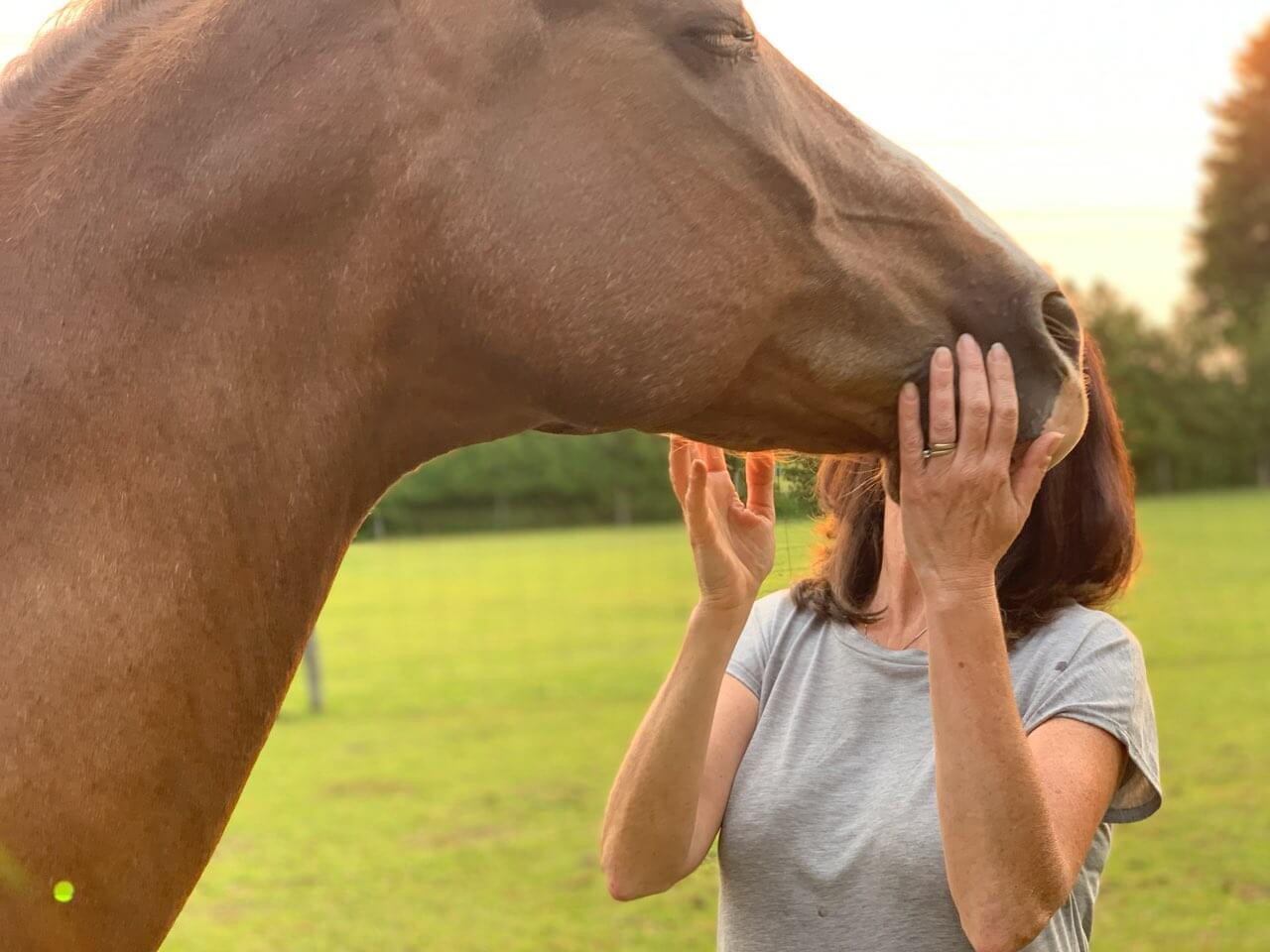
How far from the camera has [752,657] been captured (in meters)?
2.40

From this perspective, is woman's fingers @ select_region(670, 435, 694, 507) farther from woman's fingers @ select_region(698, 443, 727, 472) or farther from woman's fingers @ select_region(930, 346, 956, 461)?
woman's fingers @ select_region(930, 346, 956, 461)

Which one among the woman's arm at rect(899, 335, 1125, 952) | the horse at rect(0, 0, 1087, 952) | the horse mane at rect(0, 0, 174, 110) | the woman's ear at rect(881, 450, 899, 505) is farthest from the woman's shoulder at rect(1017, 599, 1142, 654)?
the horse mane at rect(0, 0, 174, 110)

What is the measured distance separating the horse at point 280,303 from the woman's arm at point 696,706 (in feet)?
1.93

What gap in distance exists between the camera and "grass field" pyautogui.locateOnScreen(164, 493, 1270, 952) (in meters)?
5.75

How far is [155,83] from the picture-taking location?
1.34 m

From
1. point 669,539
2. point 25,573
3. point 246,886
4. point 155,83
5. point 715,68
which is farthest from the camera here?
point 669,539

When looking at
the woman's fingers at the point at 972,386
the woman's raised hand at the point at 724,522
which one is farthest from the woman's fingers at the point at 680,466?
the woman's fingers at the point at 972,386

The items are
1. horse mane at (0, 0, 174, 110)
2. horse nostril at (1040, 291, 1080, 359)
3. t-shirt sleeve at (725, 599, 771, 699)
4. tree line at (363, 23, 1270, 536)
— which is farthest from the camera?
tree line at (363, 23, 1270, 536)

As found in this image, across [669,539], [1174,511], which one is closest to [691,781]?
[669,539]

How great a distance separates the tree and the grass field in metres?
38.5

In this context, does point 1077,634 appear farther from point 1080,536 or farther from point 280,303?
point 280,303

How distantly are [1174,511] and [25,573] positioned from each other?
34423 millimetres

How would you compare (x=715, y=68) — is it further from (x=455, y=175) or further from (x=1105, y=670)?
(x=1105, y=670)

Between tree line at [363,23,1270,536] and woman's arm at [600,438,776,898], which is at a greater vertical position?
woman's arm at [600,438,776,898]
